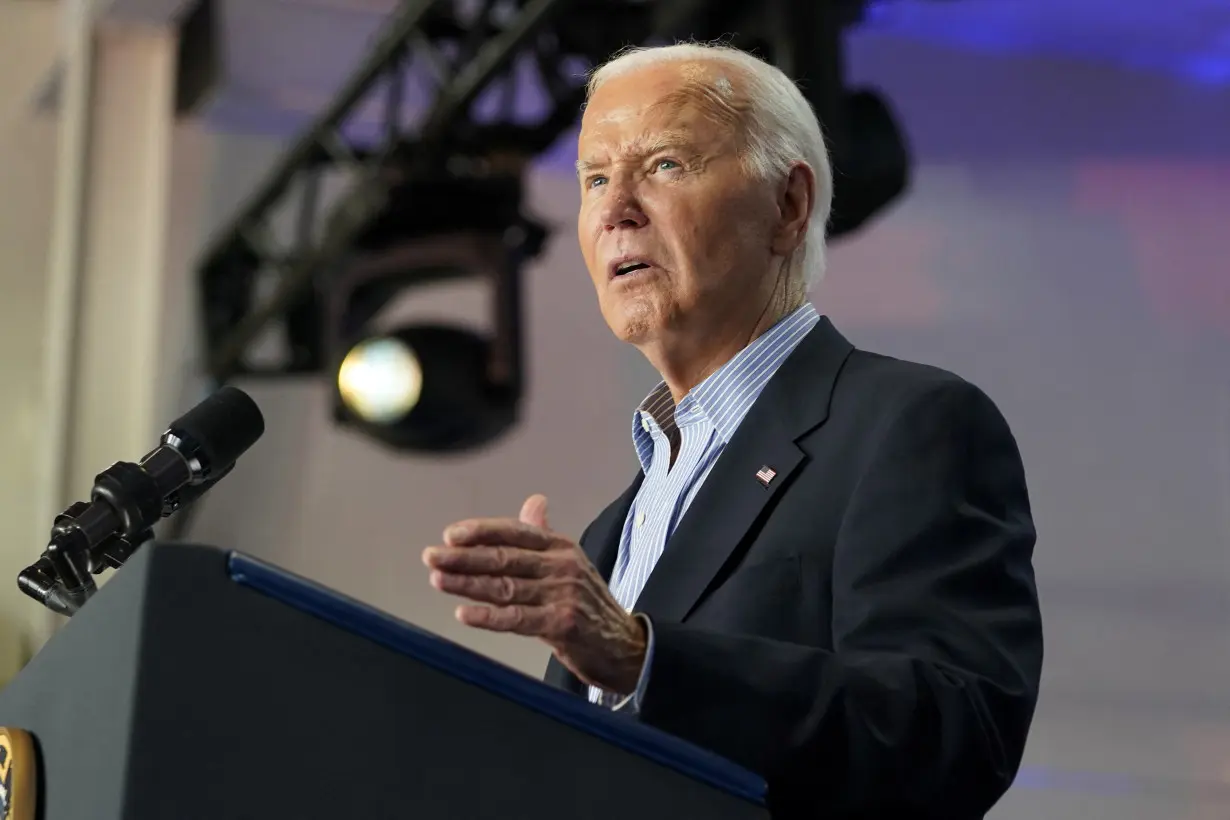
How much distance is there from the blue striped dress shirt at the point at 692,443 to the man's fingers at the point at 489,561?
52 centimetres

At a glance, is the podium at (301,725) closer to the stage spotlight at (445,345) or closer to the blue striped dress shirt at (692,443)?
the blue striped dress shirt at (692,443)

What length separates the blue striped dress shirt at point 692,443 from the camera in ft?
5.08

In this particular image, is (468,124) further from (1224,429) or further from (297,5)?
(1224,429)

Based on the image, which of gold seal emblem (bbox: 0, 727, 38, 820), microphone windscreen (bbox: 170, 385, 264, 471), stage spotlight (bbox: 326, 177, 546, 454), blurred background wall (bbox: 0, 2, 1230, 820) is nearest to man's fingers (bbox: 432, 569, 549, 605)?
gold seal emblem (bbox: 0, 727, 38, 820)

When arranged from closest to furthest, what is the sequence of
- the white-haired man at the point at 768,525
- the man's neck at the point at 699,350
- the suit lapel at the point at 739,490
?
the white-haired man at the point at 768,525, the suit lapel at the point at 739,490, the man's neck at the point at 699,350

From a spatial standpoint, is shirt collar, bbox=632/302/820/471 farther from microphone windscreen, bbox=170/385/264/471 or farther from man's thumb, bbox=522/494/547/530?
microphone windscreen, bbox=170/385/264/471

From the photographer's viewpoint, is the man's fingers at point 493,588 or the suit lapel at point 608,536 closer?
the man's fingers at point 493,588

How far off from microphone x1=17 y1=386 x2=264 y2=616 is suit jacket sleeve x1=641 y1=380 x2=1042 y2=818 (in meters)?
0.42

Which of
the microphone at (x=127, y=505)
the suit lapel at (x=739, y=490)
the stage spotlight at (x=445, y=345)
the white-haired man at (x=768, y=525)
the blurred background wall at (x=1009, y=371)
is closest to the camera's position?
the white-haired man at (x=768, y=525)

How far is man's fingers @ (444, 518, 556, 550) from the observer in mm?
944

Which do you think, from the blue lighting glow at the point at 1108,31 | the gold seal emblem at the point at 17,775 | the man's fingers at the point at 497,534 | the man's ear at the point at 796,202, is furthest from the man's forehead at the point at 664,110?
the blue lighting glow at the point at 1108,31

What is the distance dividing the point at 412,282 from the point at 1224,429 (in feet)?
9.51

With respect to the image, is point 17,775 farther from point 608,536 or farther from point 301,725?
point 608,536

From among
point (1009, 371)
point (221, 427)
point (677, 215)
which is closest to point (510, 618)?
point (221, 427)
